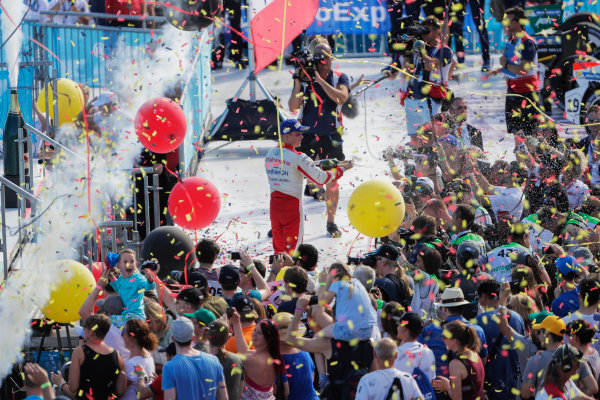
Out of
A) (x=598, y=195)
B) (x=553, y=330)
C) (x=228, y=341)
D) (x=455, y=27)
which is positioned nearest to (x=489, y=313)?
(x=553, y=330)

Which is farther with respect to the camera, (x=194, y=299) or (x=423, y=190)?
(x=423, y=190)

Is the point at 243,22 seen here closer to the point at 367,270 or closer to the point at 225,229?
the point at 225,229

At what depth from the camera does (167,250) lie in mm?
9555

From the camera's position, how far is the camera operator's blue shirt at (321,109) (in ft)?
39.3

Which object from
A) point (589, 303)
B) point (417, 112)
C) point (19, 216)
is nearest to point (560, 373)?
point (589, 303)

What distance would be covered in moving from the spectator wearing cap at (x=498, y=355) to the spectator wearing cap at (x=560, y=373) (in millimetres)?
768

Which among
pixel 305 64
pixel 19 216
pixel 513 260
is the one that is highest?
pixel 305 64

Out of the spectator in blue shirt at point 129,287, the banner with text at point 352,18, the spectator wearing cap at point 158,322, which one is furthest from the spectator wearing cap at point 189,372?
the banner with text at point 352,18

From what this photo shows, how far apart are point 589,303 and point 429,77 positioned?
6176 millimetres

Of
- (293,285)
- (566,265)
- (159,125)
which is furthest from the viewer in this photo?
(159,125)

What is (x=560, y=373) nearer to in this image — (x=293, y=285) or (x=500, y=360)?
(x=500, y=360)

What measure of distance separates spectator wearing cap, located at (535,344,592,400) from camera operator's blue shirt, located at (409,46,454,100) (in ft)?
23.1

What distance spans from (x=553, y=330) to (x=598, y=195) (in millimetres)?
5181

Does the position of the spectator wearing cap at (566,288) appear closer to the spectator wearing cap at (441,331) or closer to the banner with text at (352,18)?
the spectator wearing cap at (441,331)
